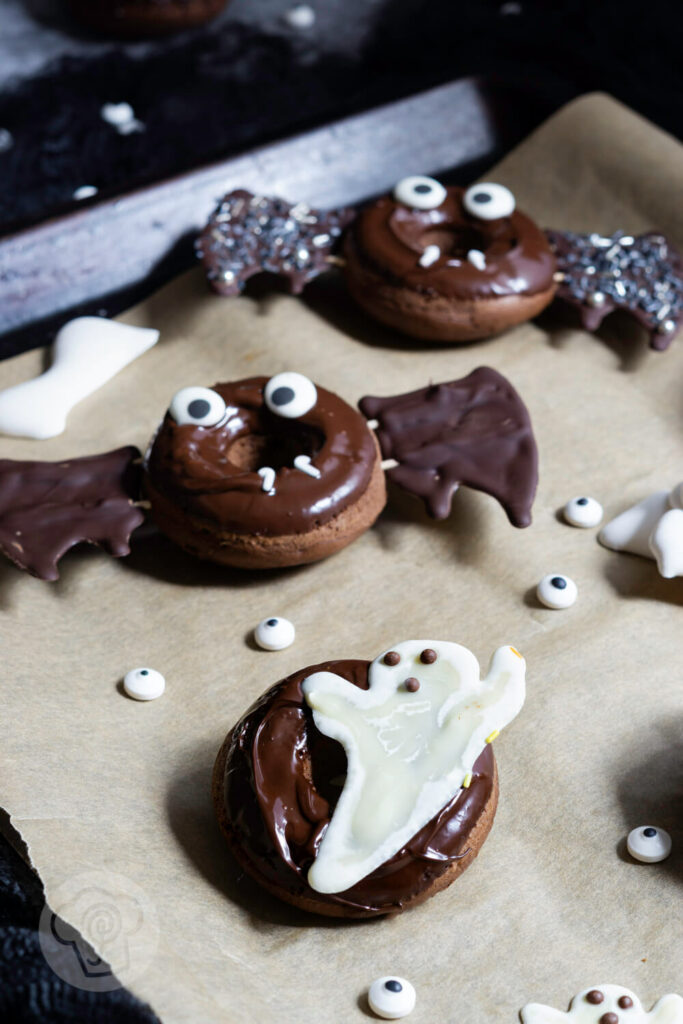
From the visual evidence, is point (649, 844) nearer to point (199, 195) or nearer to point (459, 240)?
point (459, 240)

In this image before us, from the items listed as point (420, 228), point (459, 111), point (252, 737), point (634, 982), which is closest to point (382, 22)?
point (459, 111)

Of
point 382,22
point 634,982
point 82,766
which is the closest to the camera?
point 634,982

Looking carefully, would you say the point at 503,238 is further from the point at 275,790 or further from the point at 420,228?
the point at 275,790

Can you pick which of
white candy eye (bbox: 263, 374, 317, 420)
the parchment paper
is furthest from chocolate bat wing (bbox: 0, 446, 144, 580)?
white candy eye (bbox: 263, 374, 317, 420)

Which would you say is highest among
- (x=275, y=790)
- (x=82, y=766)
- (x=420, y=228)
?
(x=420, y=228)

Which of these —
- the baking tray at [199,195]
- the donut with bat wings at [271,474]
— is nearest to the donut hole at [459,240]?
the baking tray at [199,195]

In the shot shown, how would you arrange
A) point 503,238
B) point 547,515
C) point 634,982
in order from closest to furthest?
point 634,982 → point 547,515 → point 503,238
